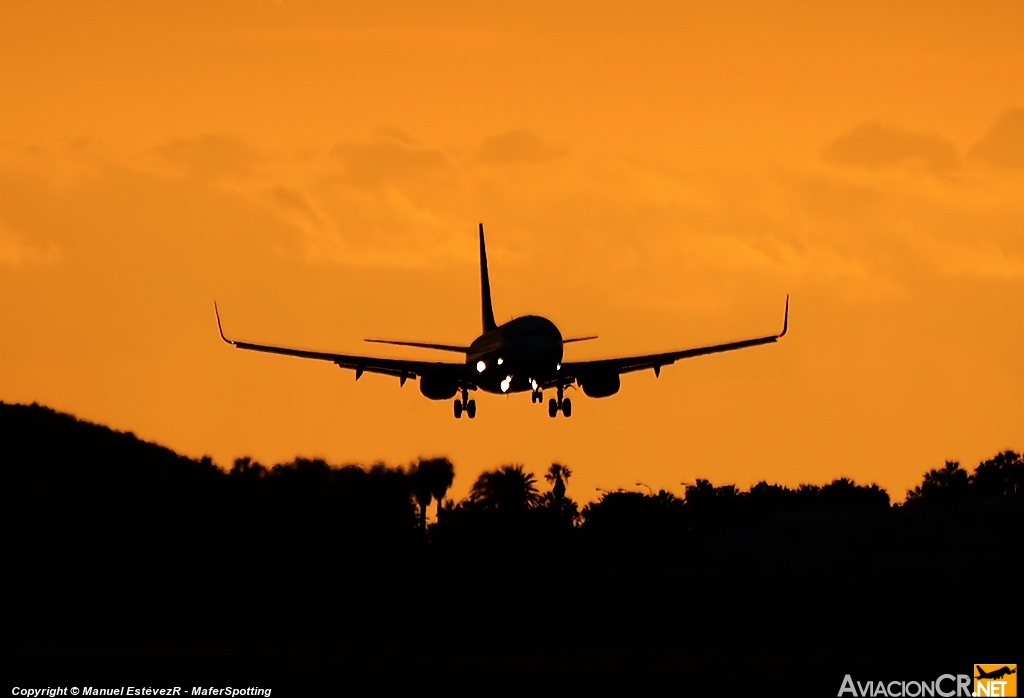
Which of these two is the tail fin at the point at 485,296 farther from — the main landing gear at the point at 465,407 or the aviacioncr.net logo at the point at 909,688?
the aviacioncr.net logo at the point at 909,688

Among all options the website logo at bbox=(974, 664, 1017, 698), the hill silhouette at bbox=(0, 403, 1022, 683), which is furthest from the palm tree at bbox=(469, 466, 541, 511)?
the website logo at bbox=(974, 664, 1017, 698)

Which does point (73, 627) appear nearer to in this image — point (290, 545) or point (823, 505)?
point (290, 545)

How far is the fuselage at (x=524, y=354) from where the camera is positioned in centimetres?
7862

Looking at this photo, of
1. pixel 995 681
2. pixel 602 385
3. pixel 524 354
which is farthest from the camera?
pixel 602 385

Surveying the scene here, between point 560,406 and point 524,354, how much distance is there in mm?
8450

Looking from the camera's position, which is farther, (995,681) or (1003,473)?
(1003,473)

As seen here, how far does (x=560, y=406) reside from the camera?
86.8 metres

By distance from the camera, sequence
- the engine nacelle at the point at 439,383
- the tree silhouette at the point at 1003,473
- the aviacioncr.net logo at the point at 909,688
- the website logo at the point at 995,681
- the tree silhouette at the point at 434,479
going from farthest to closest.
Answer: the tree silhouette at the point at 1003,473 < the tree silhouette at the point at 434,479 < the engine nacelle at the point at 439,383 < the website logo at the point at 995,681 < the aviacioncr.net logo at the point at 909,688

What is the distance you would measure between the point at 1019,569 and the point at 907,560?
590 cm

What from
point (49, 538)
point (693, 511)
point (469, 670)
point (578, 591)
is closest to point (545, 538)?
point (578, 591)

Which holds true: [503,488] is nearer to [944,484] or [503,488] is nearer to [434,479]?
[434,479]

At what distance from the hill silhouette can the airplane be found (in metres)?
8.45

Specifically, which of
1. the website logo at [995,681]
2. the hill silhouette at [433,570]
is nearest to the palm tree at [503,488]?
the hill silhouette at [433,570]

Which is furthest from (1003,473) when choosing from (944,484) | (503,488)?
(503,488)
